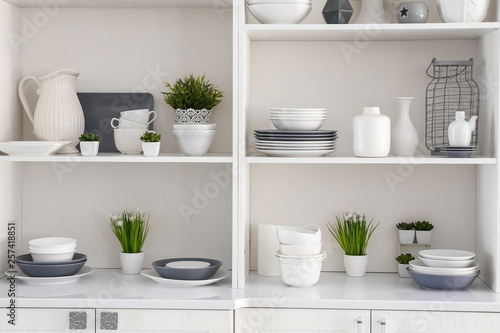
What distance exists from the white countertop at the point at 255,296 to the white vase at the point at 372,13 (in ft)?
3.04

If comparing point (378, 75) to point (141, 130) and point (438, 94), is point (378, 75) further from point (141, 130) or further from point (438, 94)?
point (141, 130)

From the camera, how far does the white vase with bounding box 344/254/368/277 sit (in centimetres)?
250

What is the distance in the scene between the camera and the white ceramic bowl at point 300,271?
2311 mm

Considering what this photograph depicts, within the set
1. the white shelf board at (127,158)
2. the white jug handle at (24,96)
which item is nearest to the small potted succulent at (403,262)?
the white shelf board at (127,158)

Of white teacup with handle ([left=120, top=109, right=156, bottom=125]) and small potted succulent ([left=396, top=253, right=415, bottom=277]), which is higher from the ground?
white teacup with handle ([left=120, top=109, right=156, bottom=125])

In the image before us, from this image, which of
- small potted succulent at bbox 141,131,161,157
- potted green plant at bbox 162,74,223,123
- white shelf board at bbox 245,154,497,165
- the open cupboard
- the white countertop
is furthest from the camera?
the open cupboard

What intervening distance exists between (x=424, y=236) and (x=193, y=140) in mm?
919

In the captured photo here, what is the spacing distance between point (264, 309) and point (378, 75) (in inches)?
39.3

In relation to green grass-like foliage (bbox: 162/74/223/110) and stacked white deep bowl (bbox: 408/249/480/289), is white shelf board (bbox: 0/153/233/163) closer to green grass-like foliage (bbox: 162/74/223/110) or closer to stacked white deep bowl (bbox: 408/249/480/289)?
green grass-like foliage (bbox: 162/74/223/110)

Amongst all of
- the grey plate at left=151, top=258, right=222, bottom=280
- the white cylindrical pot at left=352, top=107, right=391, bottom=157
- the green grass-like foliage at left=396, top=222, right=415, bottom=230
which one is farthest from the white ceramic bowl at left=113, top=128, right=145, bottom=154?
the green grass-like foliage at left=396, top=222, right=415, bottom=230

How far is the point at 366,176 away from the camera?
2611mm

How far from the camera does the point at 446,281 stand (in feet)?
7.43

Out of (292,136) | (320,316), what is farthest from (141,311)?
(292,136)

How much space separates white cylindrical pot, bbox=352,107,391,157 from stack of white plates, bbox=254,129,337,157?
0.10 meters
